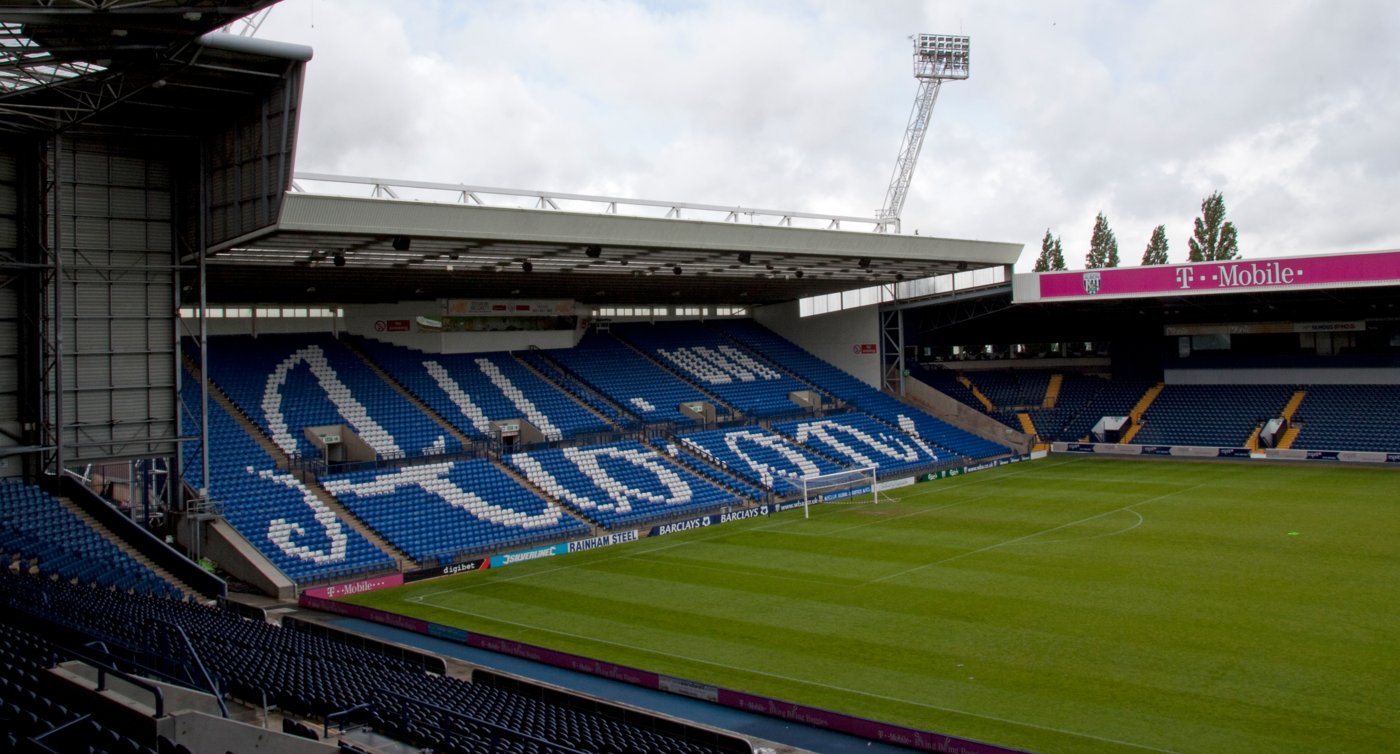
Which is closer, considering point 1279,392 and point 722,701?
point 722,701

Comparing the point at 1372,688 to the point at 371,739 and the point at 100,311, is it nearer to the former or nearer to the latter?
the point at 371,739

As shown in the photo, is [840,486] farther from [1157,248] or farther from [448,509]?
[1157,248]

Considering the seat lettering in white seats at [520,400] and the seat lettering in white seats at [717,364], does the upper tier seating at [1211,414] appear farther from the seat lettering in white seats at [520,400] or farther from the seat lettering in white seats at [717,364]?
the seat lettering in white seats at [520,400]

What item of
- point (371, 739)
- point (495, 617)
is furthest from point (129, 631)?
point (495, 617)

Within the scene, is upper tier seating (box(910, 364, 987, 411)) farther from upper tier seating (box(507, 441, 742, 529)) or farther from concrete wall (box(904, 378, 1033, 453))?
upper tier seating (box(507, 441, 742, 529))

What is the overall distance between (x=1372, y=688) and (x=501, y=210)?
879 inches

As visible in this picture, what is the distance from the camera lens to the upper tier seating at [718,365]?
156ft

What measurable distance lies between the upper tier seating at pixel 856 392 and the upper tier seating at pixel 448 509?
20693mm

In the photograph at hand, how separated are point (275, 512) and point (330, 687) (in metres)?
15.4

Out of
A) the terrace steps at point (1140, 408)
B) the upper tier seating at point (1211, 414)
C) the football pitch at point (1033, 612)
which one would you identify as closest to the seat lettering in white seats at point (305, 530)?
the football pitch at point (1033, 612)

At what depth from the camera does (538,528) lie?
32.0 meters

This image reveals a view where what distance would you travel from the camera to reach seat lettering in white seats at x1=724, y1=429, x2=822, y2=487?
40.0m

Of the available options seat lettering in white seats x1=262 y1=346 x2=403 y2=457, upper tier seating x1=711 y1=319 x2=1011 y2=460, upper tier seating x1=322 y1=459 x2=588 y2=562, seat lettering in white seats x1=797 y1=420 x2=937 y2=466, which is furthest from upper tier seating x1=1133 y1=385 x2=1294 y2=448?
seat lettering in white seats x1=262 y1=346 x2=403 y2=457

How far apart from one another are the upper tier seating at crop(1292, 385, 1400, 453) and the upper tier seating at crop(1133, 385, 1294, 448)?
4.68ft
